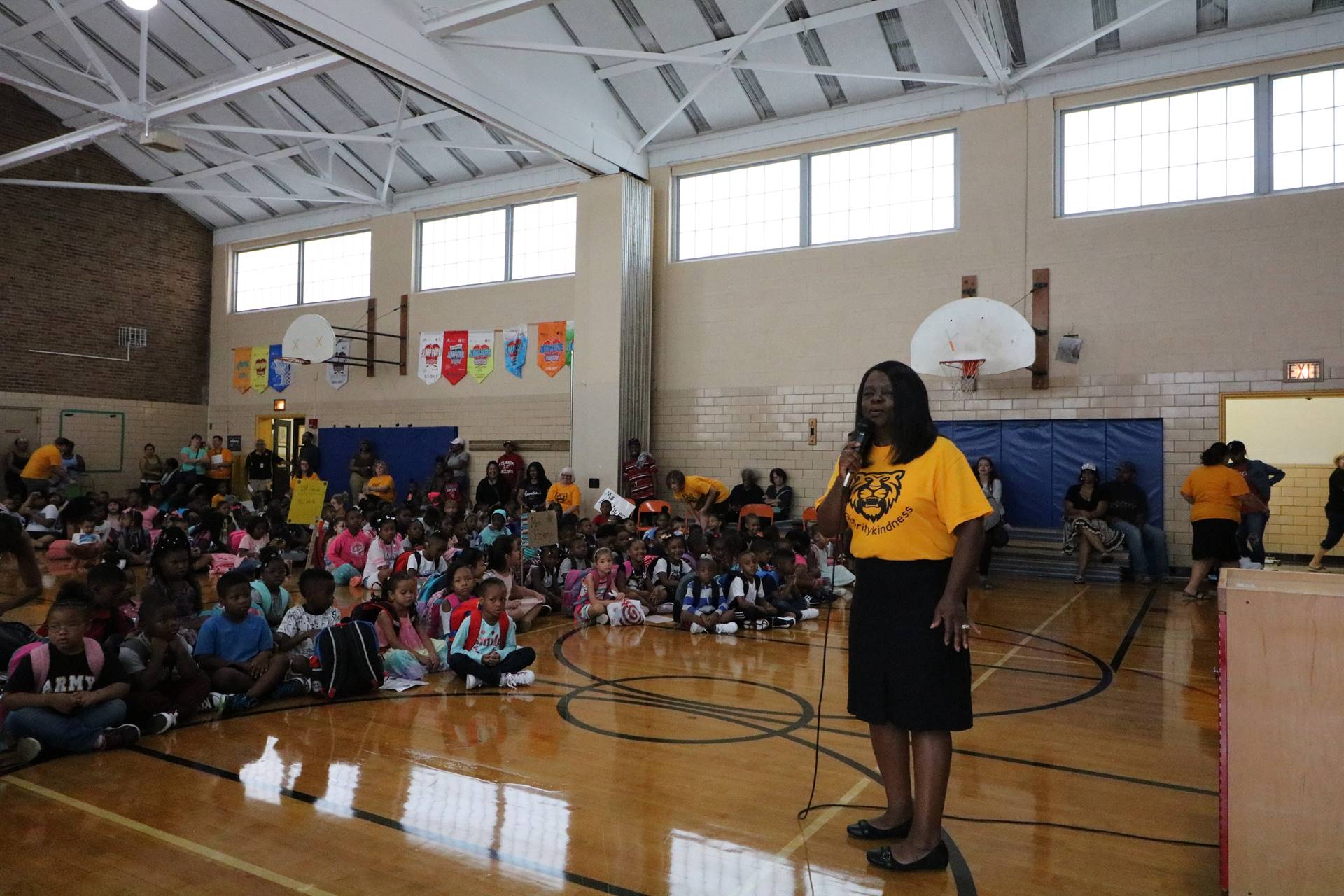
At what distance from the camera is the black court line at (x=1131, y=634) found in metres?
5.99

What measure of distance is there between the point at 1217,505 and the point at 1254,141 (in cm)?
435

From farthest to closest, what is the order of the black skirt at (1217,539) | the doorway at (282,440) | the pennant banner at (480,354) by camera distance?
1. the doorway at (282,440)
2. the pennant banner at (480,354)
3. the black skirt at (1217,539)

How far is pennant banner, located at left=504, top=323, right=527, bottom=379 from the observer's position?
46.7 ft

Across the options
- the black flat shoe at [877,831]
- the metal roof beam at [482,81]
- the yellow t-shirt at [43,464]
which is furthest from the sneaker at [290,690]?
the yellow t-shirt at [43,464]

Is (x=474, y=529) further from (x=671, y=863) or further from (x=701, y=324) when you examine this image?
(x=671, y=863)

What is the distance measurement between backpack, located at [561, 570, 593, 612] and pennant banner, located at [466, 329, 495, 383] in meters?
7.26

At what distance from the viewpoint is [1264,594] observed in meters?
2.44

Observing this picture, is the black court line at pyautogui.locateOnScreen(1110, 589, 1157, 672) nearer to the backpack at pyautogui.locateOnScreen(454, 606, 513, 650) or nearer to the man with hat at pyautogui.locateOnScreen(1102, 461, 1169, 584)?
the man with hat at pyautogui.locateOnScreen(1102, 461, 1169, 584)

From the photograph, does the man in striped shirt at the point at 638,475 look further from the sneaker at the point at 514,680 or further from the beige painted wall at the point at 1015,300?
the sneaker at the point at 514,680

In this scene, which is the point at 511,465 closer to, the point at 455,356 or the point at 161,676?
the point at 455,356

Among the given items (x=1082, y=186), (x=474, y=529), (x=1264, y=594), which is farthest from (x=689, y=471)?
(x=1264, y=594)

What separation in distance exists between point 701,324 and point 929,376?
334 cm

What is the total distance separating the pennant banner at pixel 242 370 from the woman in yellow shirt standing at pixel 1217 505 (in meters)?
15.6

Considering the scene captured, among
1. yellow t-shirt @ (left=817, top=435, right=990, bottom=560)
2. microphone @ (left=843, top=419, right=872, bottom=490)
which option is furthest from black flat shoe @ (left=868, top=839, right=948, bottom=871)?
microphone @ (left=843, top=419, right=872, bottom=490)
